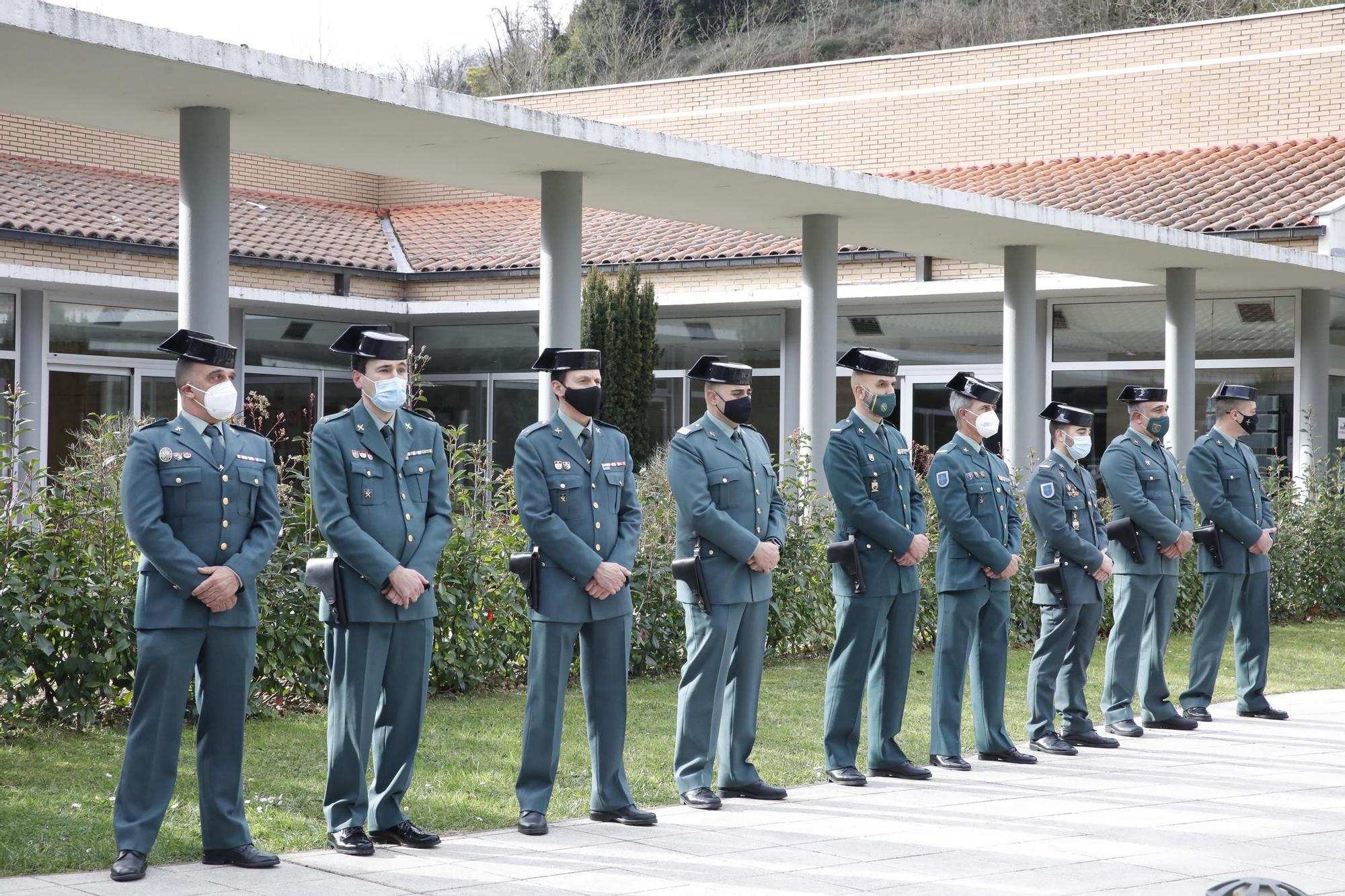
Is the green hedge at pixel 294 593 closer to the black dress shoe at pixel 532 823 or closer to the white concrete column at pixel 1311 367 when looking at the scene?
the black dress shoe at pixel 532 823

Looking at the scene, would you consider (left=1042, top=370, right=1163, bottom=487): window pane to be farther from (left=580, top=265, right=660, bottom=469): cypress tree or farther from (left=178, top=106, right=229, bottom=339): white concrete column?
(left=178, top=106, right=229, bottom=339): white concrete column

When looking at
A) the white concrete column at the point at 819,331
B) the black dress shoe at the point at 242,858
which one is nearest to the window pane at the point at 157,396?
the white concrete column at the point at 819,331

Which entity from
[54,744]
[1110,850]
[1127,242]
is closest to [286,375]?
[1127,242]

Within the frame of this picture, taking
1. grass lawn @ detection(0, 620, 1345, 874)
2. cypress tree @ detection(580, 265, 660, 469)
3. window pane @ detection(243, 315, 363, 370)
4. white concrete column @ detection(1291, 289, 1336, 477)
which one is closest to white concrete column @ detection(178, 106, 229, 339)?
grass lawn @ detection(0, 620, 1345, 874)

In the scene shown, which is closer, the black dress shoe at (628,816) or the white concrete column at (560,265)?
the black dress shoe at (628,816)

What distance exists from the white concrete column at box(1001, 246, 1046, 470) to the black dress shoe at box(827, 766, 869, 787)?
6.60 m

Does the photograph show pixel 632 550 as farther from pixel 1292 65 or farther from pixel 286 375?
pixel 1292 65

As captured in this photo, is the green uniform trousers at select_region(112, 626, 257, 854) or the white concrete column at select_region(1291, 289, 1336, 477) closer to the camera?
the green uniform trousers at select_region(112, 626, 257, 854)

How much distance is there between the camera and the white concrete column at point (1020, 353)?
14297 mm

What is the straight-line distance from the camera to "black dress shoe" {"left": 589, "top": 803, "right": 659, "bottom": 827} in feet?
21.9

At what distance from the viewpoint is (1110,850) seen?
20.9ft

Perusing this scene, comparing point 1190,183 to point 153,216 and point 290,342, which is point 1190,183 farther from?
point 153,216

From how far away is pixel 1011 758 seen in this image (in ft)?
27.6

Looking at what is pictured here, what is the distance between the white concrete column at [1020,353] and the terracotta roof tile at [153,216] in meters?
7.93
